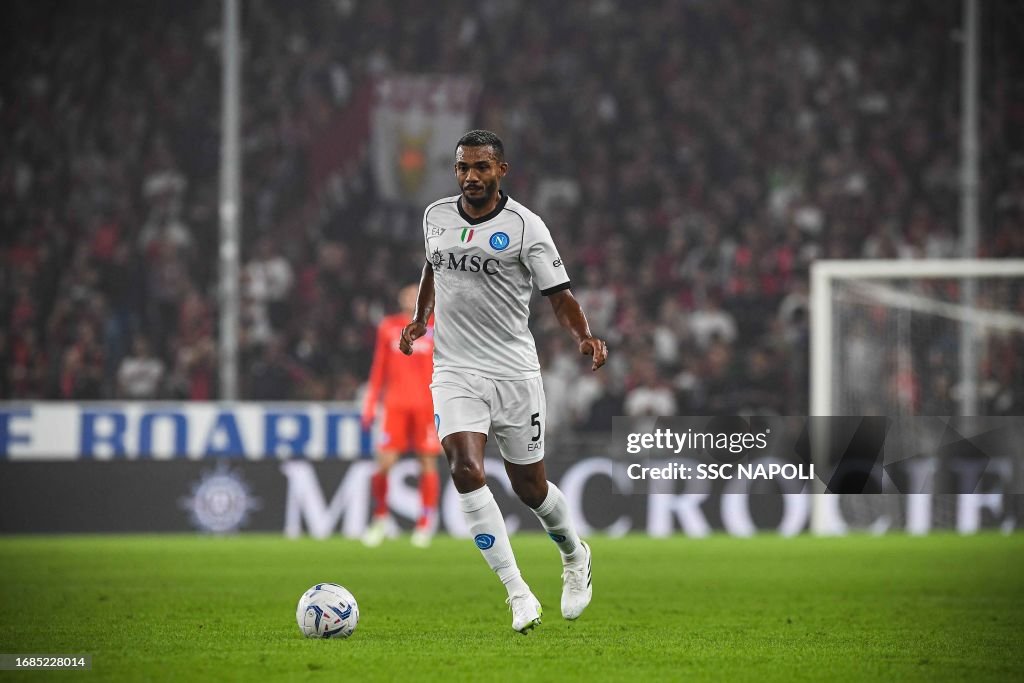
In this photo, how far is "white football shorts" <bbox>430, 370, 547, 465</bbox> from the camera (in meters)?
6.70

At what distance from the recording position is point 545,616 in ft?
24.7

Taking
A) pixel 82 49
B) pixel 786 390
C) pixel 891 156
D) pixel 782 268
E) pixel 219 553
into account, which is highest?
pixel 82 49

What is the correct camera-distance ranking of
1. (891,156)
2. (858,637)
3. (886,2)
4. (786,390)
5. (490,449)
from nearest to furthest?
(858,637) < (490,449) < (786,390) < (891,156) < (886,2)

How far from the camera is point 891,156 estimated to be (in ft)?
69.1

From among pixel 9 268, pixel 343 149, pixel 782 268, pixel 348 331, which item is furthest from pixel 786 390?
pixel 9 268

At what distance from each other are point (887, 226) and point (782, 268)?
5.53ft

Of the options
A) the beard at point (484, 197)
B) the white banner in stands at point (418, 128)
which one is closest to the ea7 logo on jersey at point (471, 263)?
the beard at point (484, 197)

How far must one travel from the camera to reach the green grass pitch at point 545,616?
571 centimetres

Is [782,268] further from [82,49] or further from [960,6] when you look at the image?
[82,49]

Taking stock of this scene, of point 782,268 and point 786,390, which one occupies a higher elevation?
point 782,268

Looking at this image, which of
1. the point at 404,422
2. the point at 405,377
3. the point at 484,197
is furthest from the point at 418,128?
the point at 484,197

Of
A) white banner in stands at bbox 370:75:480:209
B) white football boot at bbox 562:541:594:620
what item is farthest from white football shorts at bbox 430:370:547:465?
white banner in stands at bbox 370:75:480:209

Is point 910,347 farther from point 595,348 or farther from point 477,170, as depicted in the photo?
point 477,170

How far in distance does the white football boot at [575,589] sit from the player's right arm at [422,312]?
1214 mm
